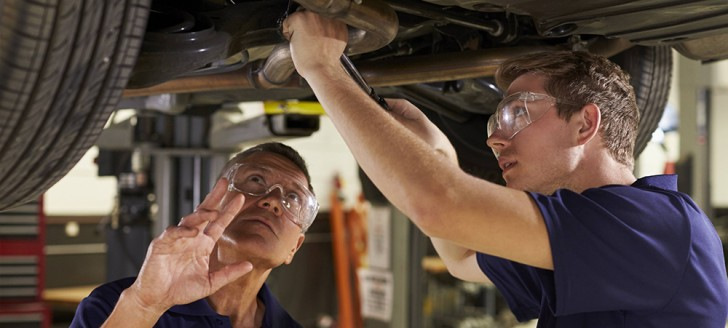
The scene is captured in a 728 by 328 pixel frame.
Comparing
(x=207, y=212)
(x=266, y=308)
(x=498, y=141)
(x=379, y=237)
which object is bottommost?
(x=379, y=237)

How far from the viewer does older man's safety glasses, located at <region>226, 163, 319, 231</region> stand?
1877 millimetres

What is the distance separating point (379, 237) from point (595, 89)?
455cm

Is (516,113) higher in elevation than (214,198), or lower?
higher

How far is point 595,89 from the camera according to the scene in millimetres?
1497

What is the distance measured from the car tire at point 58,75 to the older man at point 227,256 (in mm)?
317

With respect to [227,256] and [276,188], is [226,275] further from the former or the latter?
[276,188]

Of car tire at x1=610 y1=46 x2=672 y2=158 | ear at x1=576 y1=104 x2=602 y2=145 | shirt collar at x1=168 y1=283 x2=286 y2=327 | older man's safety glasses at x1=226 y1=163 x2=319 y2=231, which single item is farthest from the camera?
car tire at x1=610 y1=46 x2=672 y2=158

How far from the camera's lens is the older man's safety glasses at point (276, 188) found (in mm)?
1877

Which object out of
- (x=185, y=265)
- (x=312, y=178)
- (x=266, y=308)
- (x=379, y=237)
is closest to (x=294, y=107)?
(x=266, y=308)

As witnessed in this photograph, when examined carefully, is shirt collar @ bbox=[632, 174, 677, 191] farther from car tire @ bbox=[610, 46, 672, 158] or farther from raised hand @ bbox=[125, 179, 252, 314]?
raised hand @ bbox=[125, 179, 252, 314]

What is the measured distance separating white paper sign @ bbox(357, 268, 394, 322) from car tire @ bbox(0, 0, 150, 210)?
15.7 feet

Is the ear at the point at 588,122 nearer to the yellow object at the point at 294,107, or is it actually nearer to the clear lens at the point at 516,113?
the clear lens at the point at 516,113

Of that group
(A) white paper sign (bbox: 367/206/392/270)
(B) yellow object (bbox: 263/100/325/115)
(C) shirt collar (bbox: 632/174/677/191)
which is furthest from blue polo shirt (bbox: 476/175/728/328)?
(A) white paper sign (bbox: 367/206/392/270)

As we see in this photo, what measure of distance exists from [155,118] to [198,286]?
1.77m
